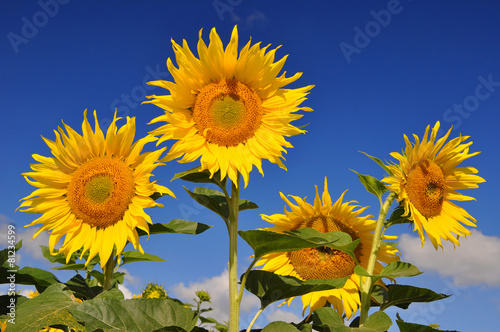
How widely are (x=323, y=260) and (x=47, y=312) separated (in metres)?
1.91

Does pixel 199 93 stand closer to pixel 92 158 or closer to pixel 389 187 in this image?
pixel 92 158

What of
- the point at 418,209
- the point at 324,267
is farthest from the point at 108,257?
the point at 418,209

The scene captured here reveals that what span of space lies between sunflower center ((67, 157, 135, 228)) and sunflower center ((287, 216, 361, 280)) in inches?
52.1

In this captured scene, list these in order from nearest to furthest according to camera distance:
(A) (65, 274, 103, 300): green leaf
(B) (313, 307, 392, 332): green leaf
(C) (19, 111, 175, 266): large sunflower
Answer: (B) (313, 307, 392, 332): green leaf < (C) (19, 111, 175, 266): large sunflower < (A) (65, 274, 103, 300): green leaf

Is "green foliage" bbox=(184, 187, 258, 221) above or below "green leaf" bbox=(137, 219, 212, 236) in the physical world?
above

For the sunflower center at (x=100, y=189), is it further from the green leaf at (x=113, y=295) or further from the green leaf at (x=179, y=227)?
the green leaf at (x=113, y=295)

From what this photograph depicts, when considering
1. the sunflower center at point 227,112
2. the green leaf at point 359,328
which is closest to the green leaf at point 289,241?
the green leaf at point 359,328

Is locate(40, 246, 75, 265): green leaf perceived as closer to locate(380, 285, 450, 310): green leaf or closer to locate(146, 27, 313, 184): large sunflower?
locate(146, 27, 313, 184): large sunflower

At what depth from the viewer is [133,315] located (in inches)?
101

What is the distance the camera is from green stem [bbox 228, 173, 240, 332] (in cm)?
258

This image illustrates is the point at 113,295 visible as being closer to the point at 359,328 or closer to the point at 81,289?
the point at 81,289

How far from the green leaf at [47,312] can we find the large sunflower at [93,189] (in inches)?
10.3

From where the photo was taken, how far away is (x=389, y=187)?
9.81 feet

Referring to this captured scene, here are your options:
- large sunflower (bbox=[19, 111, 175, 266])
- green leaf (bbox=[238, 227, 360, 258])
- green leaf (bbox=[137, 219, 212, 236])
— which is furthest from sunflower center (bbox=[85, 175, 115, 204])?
green leaf (bbox=[238, 227, 360, 258])
